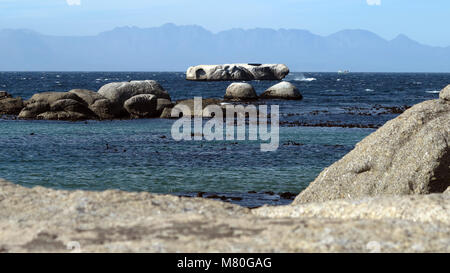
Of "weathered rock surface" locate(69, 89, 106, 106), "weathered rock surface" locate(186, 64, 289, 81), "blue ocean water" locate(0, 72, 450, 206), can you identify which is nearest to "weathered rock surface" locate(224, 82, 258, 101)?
"weathered rock surface" locate(69, 89, 106, 106)

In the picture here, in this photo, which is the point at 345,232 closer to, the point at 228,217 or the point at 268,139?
the point at 228,217

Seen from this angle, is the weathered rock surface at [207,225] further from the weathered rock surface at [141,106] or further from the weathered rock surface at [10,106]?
the weathered rock surface at [10,106]

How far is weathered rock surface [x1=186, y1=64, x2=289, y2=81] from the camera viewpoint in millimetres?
132125

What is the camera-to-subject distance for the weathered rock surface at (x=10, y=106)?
140ft

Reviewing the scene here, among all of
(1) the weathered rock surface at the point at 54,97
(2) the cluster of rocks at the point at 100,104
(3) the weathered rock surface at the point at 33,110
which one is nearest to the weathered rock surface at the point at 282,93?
(2) the cluster of rocks at the point at 100,104

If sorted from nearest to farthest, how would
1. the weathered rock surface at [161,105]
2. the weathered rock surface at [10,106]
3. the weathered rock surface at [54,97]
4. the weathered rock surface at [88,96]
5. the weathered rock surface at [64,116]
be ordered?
the weathered rock surface at [64,116] → the weathered rock surface at [54,97] → the weathered rock surface at [88,96] → the weathered rock surface at [161,105] → the weathered rock surface at [10,106]

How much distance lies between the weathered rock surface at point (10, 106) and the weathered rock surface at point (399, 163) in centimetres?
3540

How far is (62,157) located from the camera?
874 inches

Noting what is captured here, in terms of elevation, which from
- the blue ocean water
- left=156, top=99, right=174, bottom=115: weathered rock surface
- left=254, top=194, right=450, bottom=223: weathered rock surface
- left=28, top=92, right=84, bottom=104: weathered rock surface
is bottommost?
the blue ocean water

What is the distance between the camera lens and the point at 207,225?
6.11m

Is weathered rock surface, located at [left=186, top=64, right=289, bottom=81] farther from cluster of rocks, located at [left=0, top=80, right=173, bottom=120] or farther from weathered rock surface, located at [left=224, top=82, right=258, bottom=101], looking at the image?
cluster of rocks, located at [left=0, top=80, right=173, bottom=120]

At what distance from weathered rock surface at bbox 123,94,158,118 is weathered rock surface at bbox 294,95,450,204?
29321 mm

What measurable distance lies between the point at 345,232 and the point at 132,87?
3760cm
